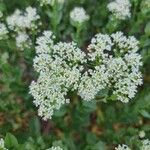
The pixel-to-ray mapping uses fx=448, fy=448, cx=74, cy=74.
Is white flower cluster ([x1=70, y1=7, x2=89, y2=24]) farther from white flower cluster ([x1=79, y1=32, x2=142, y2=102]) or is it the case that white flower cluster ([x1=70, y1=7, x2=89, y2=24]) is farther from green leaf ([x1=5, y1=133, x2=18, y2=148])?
green leaf ([x1=5, y1=133, x2=18, y2=148])

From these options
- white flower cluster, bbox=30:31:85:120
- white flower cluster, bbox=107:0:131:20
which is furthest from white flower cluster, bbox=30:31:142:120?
white flower cluster, bbox=107:0:131:20

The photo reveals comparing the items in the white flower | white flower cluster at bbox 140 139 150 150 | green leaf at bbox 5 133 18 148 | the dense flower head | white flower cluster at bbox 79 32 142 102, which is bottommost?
white flower cluster at bbox 140 139 150 150

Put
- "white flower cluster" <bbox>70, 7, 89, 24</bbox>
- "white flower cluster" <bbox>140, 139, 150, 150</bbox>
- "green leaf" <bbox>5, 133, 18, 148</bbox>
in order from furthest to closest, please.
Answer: "white flower cluster" <bbox>70, 7, 89, 24</bbox>, "white flower cluster" <bbox>140, 139, 150, 150</bbox>, "green leaf" <bbox>5, 133, 18, 148</bbox>

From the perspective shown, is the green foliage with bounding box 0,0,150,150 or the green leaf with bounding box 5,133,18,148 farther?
the green foliage with bounding box 0,0,150,150

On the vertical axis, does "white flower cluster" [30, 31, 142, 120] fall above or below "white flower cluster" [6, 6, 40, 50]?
below

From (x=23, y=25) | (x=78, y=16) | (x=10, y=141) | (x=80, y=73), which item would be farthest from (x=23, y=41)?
(x=10, y=141)

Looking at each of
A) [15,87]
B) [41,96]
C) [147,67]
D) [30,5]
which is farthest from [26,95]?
[147,67]

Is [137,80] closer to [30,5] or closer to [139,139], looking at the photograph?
[139,139]
